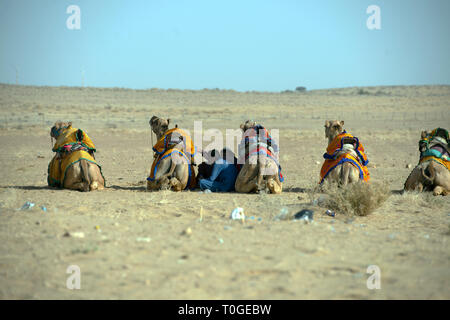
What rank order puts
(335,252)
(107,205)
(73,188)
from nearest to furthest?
(335,252) < (107,205) < (73,188)

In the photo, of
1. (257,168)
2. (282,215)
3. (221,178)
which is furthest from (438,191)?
(221,178)

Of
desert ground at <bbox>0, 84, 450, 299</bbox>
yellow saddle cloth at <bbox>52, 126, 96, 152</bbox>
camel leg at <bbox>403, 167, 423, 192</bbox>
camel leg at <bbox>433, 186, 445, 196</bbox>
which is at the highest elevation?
yellow saddle cloth at <bbox>52, 126, 96, 152</bbox>

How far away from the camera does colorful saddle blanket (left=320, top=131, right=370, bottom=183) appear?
978 centimetres

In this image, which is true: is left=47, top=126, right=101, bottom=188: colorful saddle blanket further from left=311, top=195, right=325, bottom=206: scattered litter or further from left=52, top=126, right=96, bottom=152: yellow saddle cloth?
left=311, top=195, right=325, bottom=206: scattered litter

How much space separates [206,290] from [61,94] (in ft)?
209

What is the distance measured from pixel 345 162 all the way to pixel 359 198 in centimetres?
188

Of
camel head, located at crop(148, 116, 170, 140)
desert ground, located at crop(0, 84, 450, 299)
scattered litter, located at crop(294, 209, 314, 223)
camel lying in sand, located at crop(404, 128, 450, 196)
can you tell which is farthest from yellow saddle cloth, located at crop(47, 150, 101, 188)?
camel lying in sand, located at crop(404, 128, 450, 196)

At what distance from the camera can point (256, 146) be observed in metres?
10.2

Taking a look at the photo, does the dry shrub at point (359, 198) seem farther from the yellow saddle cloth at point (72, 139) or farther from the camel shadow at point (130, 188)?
the yellow saddle cloth at point (72, 139)

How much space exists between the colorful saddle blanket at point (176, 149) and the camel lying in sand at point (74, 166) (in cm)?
111

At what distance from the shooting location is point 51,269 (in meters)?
5.17

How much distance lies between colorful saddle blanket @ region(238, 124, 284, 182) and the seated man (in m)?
0.22
